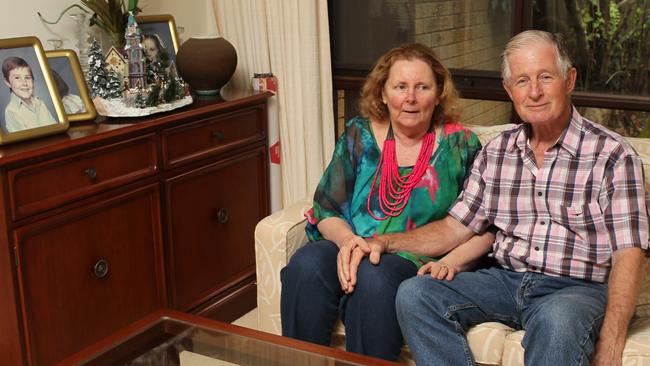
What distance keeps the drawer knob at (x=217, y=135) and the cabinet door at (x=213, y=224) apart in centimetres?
9

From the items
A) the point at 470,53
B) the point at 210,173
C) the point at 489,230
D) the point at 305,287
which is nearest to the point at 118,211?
the point at 210,173

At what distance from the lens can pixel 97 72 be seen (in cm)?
279

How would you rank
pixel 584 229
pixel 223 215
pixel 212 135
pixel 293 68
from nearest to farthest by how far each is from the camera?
pixel 584 229
pixel 212 135
pixel 223 215
pixel 293 68

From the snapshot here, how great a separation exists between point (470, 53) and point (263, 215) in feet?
3.37

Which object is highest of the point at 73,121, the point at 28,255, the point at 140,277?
the point at 73,121

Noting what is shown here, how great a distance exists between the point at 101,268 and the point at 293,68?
1.15 meters

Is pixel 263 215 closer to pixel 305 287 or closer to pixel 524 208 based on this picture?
pixel 305 287

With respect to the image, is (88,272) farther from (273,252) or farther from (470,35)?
(470,35)

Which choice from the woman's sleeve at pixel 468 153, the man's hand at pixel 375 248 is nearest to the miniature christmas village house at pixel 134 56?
the man's hand at pixel 375 248

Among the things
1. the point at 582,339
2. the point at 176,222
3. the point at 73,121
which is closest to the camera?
the point at 582,339

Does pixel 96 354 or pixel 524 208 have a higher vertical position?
pixel 524 208

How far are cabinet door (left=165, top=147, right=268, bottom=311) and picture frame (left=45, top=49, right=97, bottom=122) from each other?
369 millimetres

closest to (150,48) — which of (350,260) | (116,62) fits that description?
(116,62)

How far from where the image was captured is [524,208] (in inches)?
89.2
